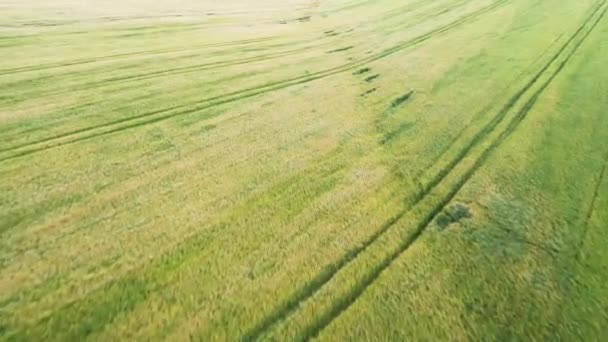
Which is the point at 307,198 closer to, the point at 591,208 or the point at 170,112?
the point at 591,208

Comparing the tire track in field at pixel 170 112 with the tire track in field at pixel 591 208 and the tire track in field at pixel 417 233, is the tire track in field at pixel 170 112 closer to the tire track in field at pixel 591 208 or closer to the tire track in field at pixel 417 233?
the tire track in field at pixel 417 233

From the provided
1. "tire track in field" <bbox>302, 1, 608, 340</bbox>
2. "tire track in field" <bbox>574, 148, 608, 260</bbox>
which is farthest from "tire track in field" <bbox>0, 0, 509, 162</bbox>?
"tire track in field" <bbox>574, 148, 608, 260</bbox>

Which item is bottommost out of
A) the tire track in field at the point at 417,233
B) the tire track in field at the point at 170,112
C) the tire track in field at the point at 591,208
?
the tire track in field at the point at 591,208

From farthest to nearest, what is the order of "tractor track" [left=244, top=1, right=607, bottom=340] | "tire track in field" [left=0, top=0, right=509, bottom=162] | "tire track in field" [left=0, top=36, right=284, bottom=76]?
"tire track in field" [left=0, top=36, right=284, bottom=76], "tire track in field" [left=0, top=0, right=509, bottom=162], "tractor track" [left=244, top=1, right=607, bottom=340]

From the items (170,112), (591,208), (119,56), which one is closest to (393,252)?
(591,208)

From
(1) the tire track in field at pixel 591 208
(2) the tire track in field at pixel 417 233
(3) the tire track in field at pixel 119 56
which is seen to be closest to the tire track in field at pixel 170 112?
(3) the tire track in field at pixel 119 56

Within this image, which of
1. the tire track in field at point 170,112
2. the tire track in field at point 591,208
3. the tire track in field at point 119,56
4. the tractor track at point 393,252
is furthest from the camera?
the tire track in field at point 119,56

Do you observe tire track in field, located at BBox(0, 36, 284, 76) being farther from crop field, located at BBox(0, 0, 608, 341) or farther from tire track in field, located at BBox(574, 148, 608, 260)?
tire track in field, located at BBox(574, 148, 608, 260)

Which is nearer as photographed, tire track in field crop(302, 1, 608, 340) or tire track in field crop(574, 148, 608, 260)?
tire track in field crop(302, 1, 608, 340)
